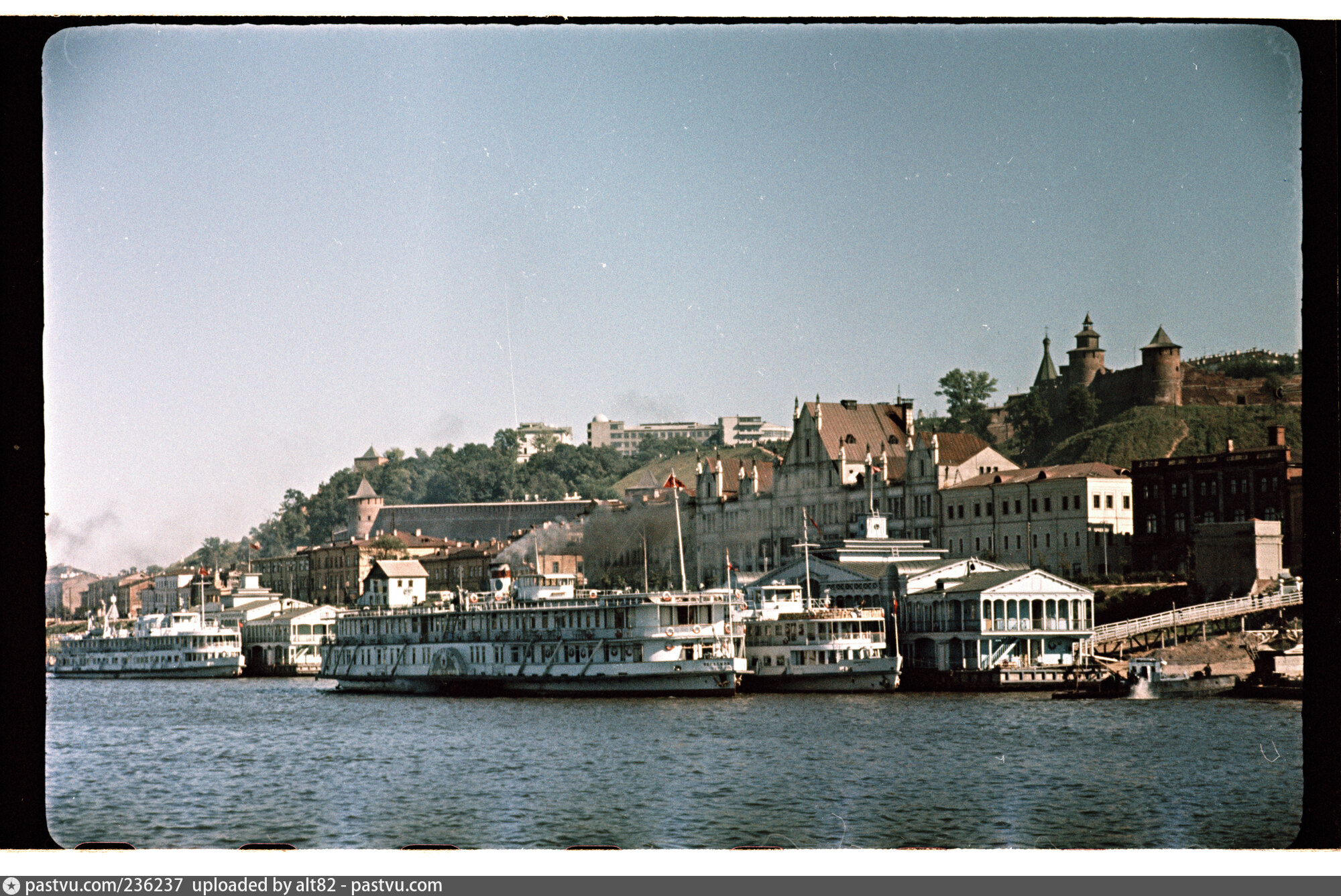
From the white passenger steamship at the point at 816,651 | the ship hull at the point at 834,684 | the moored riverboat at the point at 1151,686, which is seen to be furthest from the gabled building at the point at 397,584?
the moored riverboat at the point at 1151,686

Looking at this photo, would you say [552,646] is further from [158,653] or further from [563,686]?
[158,653]

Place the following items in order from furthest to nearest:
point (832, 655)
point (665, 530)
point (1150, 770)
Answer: point (665, 530) → point (832, 655) → point (1150, 770)

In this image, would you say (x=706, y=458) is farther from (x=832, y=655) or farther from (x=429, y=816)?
(x=429, y=816)

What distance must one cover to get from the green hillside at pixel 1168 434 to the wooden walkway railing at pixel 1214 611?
4.11 m

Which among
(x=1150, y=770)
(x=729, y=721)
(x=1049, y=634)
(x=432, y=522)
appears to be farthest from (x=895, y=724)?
(x=432, y=522)

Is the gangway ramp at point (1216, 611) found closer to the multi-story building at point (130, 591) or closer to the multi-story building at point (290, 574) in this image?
the multi-story building at point (290, 574)

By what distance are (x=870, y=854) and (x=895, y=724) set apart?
1900 cm

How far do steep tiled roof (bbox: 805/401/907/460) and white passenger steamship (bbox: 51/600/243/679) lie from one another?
27.4 metres

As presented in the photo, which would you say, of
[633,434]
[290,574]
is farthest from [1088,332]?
[290,574]

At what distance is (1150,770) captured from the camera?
74.4 ft

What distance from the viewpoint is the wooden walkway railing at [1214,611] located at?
146 feet

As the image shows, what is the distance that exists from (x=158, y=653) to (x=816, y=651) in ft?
121

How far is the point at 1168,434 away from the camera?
58.8 m

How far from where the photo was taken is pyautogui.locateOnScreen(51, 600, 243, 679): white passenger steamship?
6862 centimetres
